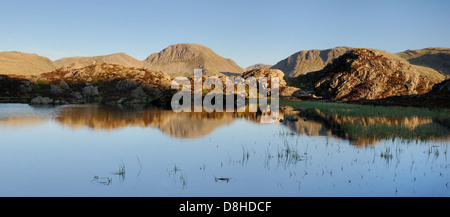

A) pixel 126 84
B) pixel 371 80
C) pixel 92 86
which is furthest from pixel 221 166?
pixel 92 86

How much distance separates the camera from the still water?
12492mm

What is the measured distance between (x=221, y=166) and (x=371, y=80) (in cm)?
11499

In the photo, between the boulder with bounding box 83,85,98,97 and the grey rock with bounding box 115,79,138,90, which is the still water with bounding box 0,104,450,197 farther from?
the grey rock with bounding box 115,79,138,90

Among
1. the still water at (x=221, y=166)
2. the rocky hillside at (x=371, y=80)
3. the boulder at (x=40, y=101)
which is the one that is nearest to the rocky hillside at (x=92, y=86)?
the boulder at (x=40, y=101)

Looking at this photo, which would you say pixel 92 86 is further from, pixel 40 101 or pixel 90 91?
pixel 40 101

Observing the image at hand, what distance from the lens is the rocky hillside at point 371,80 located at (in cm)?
10794

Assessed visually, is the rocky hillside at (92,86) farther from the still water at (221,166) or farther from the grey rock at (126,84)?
the still water at (221,166)

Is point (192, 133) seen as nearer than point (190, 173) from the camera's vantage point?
No

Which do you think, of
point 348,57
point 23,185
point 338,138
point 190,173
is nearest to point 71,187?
point 23,185

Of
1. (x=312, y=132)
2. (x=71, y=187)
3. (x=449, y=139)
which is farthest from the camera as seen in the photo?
(x=312, y=132)

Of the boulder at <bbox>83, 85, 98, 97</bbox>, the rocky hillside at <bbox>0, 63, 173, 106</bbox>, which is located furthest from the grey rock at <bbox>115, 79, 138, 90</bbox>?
the boulder at <bbox>83, 85, 98, 97</bbox>

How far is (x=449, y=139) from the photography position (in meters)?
24.2
